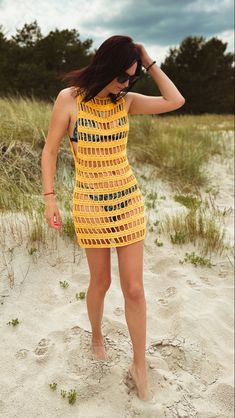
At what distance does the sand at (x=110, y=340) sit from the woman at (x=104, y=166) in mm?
543

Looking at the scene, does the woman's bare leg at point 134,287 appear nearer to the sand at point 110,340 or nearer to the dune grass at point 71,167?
the sand at point 110,340

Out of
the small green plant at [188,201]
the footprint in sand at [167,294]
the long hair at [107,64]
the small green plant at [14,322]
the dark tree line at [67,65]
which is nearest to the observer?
the long hair at [107,64]

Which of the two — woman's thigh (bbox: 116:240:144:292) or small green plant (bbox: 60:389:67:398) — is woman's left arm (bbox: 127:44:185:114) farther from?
small green plant (bbox: 60:389:67:398)

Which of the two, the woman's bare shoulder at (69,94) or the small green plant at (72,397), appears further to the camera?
the small green plant at (72,397)

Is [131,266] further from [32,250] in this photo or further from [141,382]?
[32,250]

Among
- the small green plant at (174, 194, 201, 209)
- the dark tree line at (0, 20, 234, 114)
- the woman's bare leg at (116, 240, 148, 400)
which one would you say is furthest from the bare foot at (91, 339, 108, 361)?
the dark tree line at (0, 20, 234, 114)

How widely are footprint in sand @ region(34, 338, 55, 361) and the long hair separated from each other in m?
1.77

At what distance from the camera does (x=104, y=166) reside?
8.53 ft

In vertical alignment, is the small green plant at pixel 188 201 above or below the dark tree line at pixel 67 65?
below

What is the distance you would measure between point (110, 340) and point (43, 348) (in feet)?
1.70

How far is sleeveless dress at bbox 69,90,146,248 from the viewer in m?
2.57

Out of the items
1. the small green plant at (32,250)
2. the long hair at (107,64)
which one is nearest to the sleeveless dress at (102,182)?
the long hair at (107,64)

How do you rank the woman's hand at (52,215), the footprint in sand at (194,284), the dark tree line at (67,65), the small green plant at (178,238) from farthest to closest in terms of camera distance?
the dark tree line at (67,65) → the small green plant at (178,238) → the footprint in sand at (194,284) → the woman's hand at (52,215)

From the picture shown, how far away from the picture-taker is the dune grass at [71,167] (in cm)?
441
